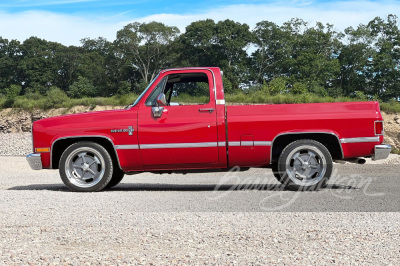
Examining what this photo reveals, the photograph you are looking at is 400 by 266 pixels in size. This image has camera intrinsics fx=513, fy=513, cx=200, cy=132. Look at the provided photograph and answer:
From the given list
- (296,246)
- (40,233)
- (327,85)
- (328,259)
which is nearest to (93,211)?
(40,233)

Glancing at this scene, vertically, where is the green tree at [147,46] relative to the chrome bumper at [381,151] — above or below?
above

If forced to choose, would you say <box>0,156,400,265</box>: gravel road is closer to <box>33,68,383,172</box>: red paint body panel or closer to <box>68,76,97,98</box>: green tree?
<box>33,68,383,172</box>: red paint body panel

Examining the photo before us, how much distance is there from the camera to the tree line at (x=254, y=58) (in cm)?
7444

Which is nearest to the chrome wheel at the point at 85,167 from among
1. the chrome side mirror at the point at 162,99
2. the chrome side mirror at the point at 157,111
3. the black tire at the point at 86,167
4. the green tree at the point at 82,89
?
the black tire at the point at 86,167

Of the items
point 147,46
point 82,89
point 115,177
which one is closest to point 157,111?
point 115,177

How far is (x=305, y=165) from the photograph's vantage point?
9.06 meters

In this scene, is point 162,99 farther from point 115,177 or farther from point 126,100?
point 126,100

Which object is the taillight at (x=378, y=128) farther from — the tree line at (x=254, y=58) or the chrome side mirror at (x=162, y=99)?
the tree line at (x=254, y=58)

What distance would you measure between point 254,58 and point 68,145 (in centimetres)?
7442

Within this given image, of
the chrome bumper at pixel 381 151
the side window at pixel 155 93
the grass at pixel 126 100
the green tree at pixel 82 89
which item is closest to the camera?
the chrome bumper at pixel 381 151

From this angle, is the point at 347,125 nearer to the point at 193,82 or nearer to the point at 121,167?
the point at 193,82

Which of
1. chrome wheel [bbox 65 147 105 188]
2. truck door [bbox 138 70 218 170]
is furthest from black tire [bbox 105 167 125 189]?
truck door [bbox 138 70 218 170]

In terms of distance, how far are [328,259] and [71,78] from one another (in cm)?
8852

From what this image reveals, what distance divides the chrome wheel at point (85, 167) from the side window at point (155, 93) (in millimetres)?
1289
